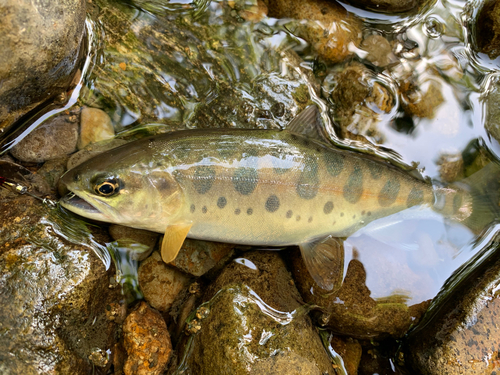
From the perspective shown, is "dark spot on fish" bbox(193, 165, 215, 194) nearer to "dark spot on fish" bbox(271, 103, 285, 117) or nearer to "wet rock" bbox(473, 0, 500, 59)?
"dark spot on fish" bbox(271, 103, 285, 117)

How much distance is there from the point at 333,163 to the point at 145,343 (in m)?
2.42

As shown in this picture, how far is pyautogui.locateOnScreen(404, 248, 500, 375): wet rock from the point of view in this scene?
10.5 feet

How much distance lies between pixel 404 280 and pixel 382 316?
45 centimetres

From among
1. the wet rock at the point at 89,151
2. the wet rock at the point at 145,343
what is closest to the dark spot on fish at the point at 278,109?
the wet rock at the point at 89,151

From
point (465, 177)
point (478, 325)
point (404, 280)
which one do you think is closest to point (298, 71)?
point (465, 177)

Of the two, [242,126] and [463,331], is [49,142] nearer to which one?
[242,126]

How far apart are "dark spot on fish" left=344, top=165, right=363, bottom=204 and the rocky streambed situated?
1.96ft

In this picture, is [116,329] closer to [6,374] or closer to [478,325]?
[6,374]

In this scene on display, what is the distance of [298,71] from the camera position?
3.95 metres

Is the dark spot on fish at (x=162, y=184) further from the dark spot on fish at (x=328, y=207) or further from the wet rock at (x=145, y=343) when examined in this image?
the dark spot on fish at (x=328, y=207)

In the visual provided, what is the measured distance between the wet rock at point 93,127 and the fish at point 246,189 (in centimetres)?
55

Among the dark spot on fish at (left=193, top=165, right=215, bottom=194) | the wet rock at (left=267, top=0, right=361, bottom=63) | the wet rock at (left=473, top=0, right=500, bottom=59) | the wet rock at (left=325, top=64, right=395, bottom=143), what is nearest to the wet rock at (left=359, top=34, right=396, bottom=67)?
the wet rock at (left=267, top=0, right=361, bottom=63)

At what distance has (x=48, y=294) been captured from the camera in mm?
2879

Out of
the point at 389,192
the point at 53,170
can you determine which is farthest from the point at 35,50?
the point at 389,192
